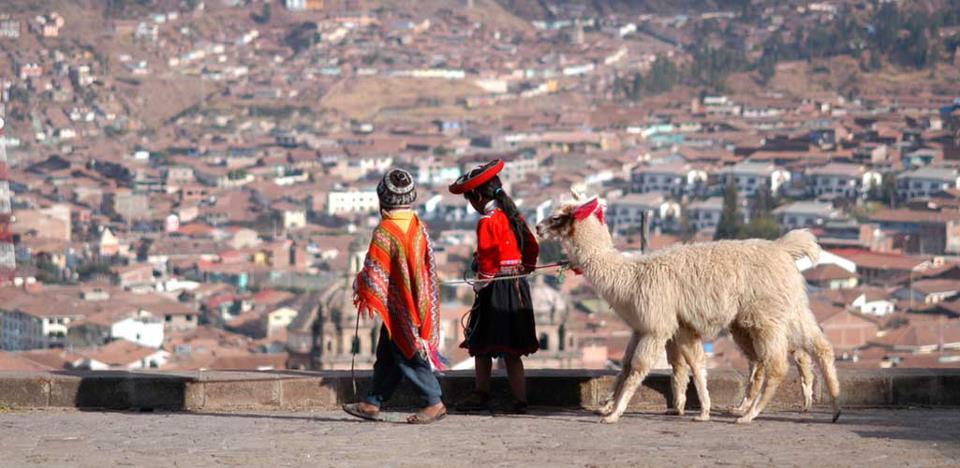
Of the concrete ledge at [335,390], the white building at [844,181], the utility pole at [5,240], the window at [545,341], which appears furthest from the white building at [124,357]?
the white building at [844,181]

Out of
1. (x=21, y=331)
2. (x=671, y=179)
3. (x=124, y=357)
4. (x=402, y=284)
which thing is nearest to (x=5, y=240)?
(x=21, y=331)

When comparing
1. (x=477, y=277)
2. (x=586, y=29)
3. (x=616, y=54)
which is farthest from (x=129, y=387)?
(x=586, y=29)

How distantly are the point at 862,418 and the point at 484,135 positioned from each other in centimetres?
8497

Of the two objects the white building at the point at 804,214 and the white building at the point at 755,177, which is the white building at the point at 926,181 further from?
the white building at the point at 755,177

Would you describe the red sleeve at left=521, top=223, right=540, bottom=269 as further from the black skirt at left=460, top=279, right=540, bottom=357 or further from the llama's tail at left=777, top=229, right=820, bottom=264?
the llama's tail at left=777, top=229, right=820, bottom=264

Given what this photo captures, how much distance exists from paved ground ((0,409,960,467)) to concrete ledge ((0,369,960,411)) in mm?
246

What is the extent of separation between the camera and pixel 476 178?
671cm

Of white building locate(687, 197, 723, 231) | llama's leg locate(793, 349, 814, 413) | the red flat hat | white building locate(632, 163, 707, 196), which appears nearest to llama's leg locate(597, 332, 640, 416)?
llama's leg locate(793, 349, 814, 413)

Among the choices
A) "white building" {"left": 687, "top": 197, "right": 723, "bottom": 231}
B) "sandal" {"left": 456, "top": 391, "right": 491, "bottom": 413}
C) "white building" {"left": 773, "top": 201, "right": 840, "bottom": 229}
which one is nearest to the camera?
"sandal" {"left": 456, "top": 391, "right": 491, "bottom": 413}

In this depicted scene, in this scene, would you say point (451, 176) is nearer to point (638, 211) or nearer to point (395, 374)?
point (638, 211)

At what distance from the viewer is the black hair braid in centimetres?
676

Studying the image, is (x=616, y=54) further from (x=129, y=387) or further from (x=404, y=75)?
(x=129, y=387)

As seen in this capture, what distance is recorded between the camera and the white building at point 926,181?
65188 mm

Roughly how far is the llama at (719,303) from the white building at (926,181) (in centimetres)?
5927
